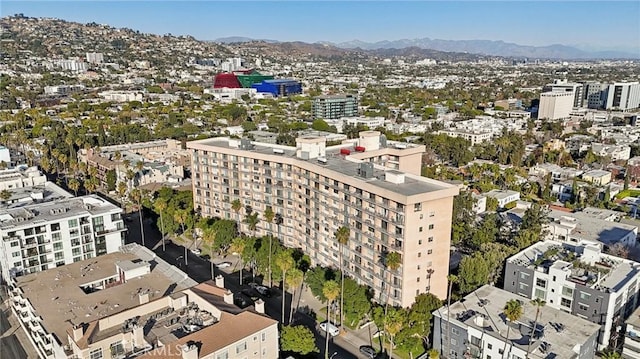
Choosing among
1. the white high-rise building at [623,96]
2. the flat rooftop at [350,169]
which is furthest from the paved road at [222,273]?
the white high-rise building at [623,96]

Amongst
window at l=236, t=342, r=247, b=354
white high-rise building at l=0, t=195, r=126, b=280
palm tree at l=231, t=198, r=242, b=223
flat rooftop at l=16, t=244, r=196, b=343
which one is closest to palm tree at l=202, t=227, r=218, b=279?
palm tree at l=231, t=198, r=242, b=223

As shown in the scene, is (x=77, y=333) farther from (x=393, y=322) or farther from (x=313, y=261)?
(x=313, y=261)

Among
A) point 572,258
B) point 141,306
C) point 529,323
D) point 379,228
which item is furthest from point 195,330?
point 572,258

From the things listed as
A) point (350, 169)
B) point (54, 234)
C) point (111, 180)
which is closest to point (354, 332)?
point (350, 169)

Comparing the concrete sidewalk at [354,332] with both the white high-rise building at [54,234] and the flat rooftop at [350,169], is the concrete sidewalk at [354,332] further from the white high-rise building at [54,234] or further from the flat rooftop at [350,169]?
the white high-rise building at [54,234]

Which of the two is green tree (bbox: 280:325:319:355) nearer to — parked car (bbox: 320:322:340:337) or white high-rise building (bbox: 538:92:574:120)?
parked car (bbox: 320:322:340:337)

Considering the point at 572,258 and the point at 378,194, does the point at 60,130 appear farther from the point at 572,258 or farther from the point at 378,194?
the point at 572,258
